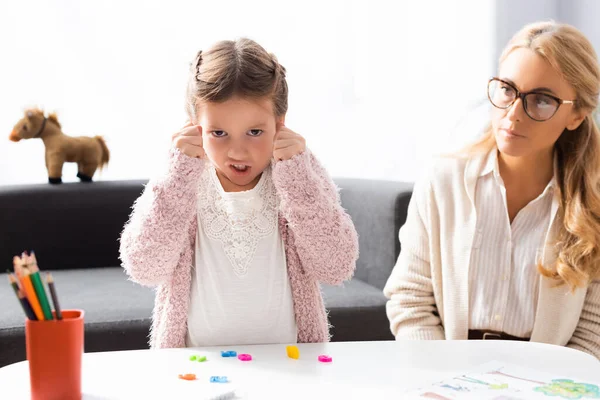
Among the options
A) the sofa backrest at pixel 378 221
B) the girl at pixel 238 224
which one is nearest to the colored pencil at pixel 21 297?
the girl at pixel 238 224

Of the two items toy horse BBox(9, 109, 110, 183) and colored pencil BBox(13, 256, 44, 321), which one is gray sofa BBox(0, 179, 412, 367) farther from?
colored pencil BBox(13, 256, 44, 321)

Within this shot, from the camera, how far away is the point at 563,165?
152cm

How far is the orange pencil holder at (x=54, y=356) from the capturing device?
81cm

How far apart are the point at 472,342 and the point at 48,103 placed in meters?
2.27

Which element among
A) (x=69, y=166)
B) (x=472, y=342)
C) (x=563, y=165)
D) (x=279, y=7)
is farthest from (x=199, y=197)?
(x=279, y=7)

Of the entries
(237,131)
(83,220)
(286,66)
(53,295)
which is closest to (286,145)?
(237,131)

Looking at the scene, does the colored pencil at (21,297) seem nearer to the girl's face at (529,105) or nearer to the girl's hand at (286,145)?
the girl's hand at (286,145)

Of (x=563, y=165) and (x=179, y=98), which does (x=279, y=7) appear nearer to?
(x=179, y=98)

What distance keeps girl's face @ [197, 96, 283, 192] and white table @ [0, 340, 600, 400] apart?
307 millimetres

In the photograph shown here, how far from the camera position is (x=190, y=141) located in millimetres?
1147

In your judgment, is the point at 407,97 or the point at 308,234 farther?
the point at 407,97

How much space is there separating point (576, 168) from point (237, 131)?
0.74 meters

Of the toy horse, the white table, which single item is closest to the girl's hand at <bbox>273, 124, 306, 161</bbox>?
the white table

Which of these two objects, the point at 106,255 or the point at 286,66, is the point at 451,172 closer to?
the point at 106,255
